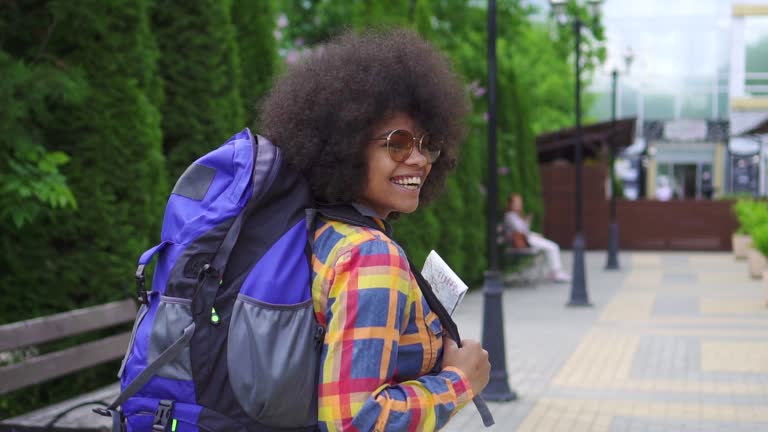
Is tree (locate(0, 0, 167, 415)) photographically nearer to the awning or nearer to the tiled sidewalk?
the tiled sidewalk

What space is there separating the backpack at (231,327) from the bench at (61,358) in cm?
305

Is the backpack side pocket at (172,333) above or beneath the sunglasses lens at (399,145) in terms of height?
beneath

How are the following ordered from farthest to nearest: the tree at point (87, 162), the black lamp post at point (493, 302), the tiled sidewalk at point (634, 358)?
the black lamp post at point (493, 302)
the tiled sidewalk at point (634, 358)
the tree at point (87, 162)

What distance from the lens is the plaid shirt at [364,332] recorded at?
1.99 metres

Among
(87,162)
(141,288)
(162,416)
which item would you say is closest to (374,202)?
(141,288)

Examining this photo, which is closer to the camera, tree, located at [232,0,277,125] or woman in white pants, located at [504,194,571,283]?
tree, located at [232,0,277,125]

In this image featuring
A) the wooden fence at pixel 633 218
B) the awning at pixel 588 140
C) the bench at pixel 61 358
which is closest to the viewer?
the bench at pixel 61 358

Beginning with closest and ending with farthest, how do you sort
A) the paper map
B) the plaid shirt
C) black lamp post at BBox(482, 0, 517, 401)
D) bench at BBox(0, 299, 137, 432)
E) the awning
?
the plaid shirt → the paper map → bench at BBox(0, 299, 137, 432) → black lamp post at BBox(482, 0, 517, 401) → the awning

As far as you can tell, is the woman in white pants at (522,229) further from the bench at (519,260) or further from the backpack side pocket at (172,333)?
the backpack side pocket at (172,333)

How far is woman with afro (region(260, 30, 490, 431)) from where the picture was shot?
2.00 meters

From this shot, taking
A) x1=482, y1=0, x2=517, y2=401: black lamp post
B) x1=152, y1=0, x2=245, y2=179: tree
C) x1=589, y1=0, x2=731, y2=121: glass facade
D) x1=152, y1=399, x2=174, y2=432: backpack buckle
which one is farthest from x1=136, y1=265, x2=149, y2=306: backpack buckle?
x1=589, y1=0, x2=731, y2=121: glass facade

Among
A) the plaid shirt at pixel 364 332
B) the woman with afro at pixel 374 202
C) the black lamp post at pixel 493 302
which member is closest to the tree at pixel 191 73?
the black lamp post at pixel 493 302

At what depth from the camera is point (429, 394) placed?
7.03 feet

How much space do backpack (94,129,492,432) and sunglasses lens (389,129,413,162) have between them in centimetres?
22
